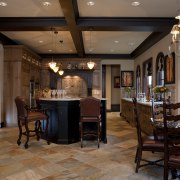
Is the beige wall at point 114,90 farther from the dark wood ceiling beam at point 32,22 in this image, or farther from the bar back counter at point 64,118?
the dark wood ceiling beam at point 32,22

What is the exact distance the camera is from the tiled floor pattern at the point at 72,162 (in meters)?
3.08

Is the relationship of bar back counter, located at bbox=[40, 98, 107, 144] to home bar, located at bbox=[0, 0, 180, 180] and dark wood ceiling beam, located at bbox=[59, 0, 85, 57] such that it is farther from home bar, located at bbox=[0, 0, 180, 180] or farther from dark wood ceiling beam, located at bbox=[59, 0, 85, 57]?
dark wood ceiling beam, located at bbox=[59, 0, 85, 57]

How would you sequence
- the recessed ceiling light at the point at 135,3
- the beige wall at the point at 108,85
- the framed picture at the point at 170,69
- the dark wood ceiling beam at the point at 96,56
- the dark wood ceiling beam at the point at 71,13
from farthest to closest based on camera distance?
the beige wall at the point at 108,85 < the dark wood ceiling beam at the point at 96,56 < the framed picture at the point at 170,69 < the recessed ceiling light at the point at 135,3 < the dark wood ceiling beam at the point at 71,13

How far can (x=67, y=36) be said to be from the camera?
6.58 metres

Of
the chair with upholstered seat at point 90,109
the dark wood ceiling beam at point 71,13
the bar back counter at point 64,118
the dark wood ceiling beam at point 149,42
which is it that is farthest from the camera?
the dark wood ceiling beam at point 149,42

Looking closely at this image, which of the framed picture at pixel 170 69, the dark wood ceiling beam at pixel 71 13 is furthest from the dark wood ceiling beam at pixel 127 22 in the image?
the framed picture at pixel 170 69

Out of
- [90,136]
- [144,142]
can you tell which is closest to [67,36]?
[90,136]

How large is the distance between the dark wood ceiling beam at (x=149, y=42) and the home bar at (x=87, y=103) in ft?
0.13

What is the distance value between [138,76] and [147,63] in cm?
151

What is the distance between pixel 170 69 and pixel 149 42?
1.67 meters

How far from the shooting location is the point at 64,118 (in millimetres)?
4832

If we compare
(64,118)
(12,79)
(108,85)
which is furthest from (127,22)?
(108,85)

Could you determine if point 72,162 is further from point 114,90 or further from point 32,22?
point 114,90

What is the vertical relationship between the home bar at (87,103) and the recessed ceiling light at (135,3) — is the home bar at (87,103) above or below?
below
